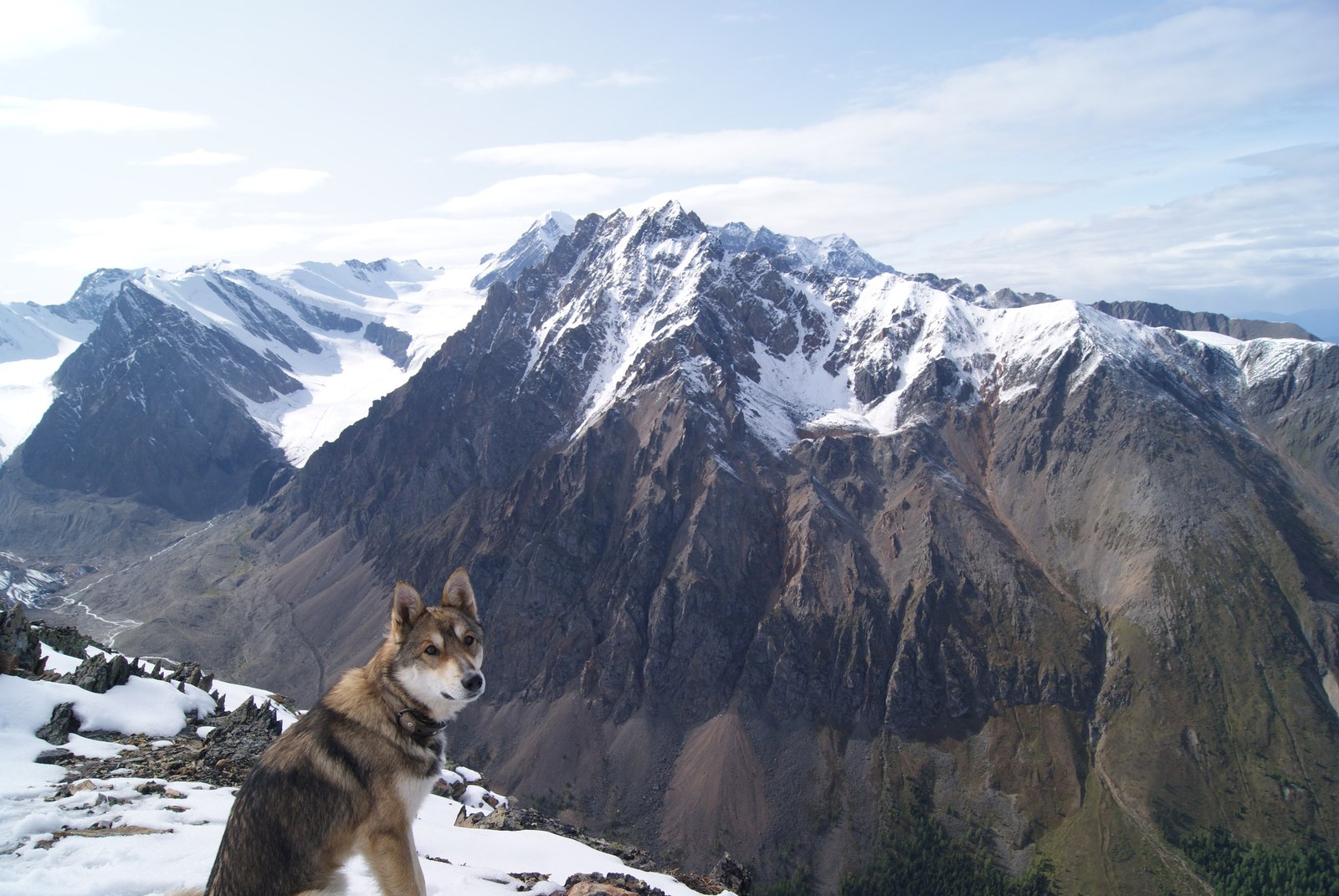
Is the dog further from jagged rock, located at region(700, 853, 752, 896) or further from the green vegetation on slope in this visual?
the green vegetation on slope

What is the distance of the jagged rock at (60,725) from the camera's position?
22.2 meters

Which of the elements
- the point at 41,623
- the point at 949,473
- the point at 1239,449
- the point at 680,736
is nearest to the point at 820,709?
the point at 680,736

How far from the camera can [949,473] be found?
19338cm

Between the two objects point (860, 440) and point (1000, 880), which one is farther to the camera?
point (860, 440)

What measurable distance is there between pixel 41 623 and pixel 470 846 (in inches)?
1405

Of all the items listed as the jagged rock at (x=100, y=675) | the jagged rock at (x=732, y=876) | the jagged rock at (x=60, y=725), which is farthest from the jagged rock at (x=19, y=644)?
the jagged rock at (x=732, y=876)

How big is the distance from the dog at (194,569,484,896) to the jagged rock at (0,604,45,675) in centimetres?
2353

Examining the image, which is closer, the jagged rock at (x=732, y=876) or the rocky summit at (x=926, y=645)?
the jagged rock at (x=732, y=876)

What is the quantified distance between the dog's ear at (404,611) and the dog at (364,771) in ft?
0.05

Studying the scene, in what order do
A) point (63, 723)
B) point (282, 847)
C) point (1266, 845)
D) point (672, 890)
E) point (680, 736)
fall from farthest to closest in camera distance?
point (680, 736)
point (1266, 845)
point (63, 723)
point (672, 890)
point (282, 847)

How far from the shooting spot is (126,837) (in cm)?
1466

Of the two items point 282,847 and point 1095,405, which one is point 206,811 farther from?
point 1095,405

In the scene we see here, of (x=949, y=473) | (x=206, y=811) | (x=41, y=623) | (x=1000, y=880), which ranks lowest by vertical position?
(x=1000, y=880)

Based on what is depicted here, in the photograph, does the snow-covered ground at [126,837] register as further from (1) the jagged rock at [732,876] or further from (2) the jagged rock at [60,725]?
(1) the jagged rock at [732,876]
